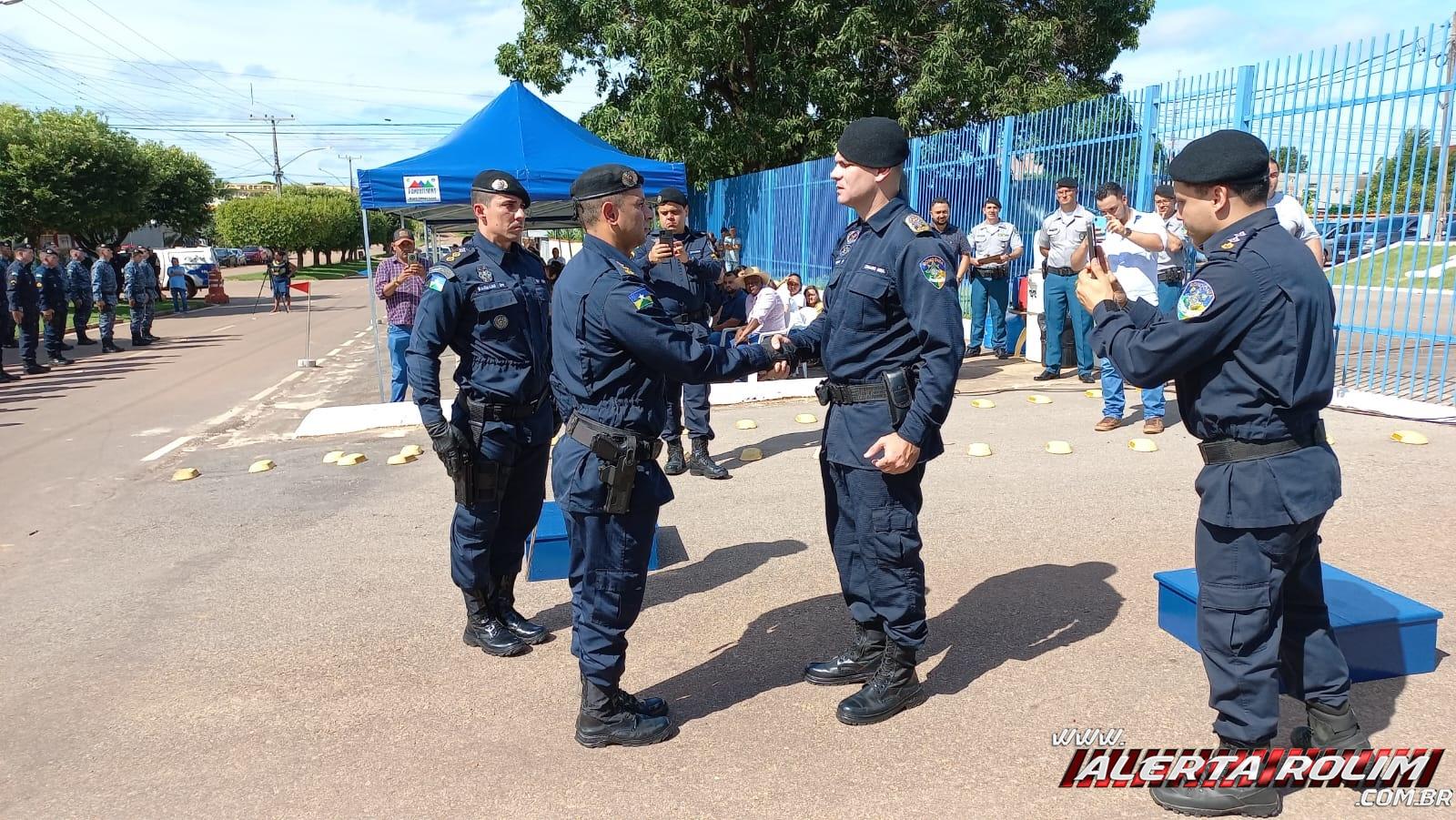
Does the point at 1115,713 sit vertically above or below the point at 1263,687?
below

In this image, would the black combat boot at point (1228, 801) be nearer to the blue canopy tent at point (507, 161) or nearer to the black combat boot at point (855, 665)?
the black combat boot at point (855, 665)

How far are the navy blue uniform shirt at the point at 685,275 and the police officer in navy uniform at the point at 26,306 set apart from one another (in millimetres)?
12518

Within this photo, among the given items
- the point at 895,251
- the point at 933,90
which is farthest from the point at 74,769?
the point at 933,90

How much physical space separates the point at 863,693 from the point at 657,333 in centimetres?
144

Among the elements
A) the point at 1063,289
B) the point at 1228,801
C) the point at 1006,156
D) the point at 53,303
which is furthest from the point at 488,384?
the point at 53,303

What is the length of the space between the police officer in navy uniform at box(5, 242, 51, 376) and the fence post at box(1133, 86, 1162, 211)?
1532 cm

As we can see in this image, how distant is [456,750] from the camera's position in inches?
125

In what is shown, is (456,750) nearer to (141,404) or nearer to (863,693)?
(863,693)

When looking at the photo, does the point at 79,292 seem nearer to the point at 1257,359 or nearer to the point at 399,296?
the point at 399,296

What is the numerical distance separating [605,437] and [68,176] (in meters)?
29.6

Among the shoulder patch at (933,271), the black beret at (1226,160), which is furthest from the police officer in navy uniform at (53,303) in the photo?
the black beret at (1226,160)

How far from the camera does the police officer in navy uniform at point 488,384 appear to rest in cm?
382

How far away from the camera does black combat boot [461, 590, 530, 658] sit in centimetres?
395

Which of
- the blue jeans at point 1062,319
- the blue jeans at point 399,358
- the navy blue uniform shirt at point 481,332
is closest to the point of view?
the navy blue uniform shirt at point 481,332
